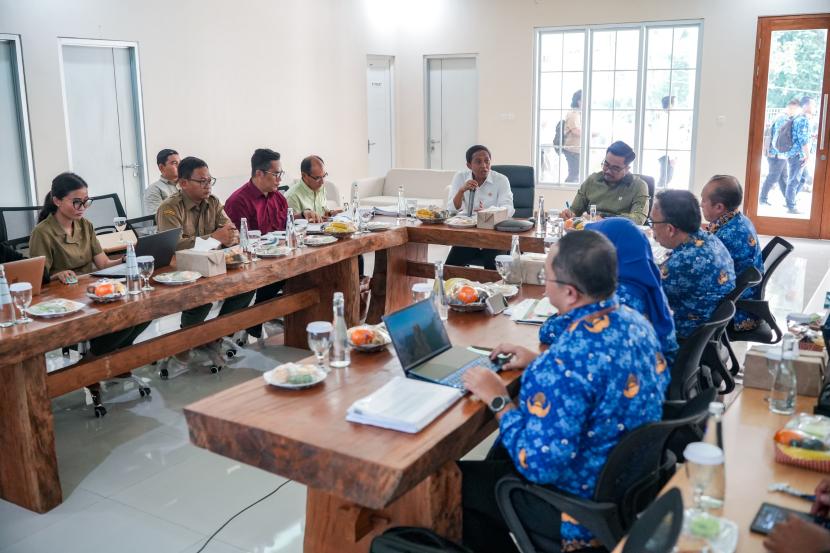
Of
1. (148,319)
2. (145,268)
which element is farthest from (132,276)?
(148,319)

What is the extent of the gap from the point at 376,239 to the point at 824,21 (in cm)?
587

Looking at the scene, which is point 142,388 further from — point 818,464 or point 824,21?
point 824,21

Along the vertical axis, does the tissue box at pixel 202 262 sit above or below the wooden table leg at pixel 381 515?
above

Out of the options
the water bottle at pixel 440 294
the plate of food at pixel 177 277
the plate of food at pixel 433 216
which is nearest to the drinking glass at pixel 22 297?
the plate of food at pixel 177 277

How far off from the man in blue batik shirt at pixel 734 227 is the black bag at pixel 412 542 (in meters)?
2.32

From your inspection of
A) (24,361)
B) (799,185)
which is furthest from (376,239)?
(799,185)

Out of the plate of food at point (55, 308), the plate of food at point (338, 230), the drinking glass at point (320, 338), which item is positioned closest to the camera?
the drinking glass at point (320, 338)

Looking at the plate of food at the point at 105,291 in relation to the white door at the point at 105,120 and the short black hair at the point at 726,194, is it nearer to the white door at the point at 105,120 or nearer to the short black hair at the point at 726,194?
the short black hair at the point at 726,194

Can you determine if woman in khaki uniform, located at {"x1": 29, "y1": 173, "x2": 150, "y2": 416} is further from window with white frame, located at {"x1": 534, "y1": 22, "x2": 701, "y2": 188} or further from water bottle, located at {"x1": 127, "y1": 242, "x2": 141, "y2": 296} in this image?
window with white frame, located at {"x1": 534, "y1": 22, "x2": 701, "y2": 188}

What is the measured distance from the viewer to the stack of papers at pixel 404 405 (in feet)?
6.88

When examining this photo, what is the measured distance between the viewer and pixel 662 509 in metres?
1.45

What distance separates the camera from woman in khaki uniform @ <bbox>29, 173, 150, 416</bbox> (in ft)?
13.1

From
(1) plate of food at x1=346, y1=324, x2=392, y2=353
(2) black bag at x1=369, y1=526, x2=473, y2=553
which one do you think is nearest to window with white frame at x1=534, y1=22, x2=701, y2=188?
(1) plate of food at x1=346, y1=324, x2=392, y2=353

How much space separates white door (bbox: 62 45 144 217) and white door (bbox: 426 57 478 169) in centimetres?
452
